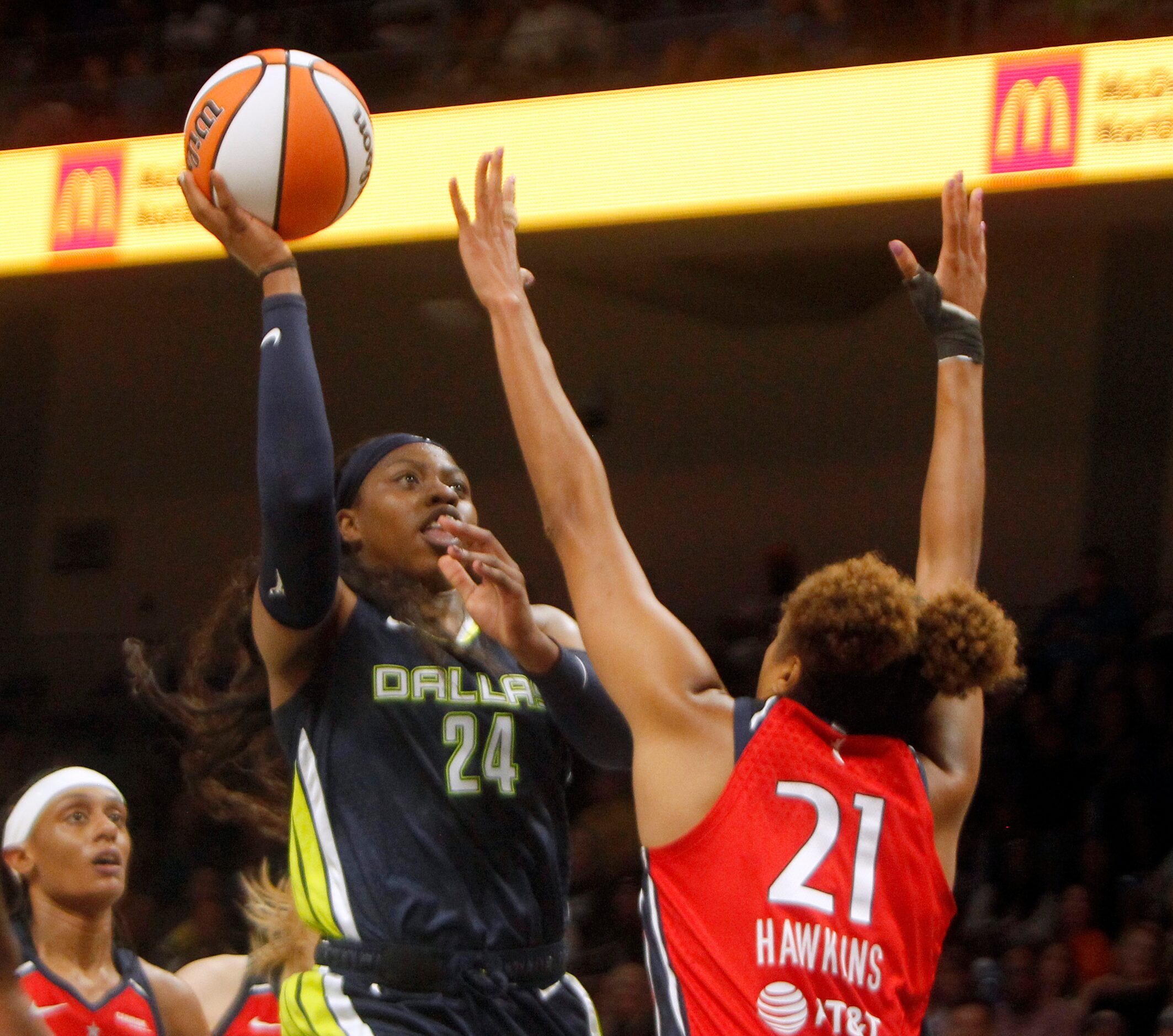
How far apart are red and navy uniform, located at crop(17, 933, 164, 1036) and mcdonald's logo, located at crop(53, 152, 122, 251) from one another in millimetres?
4257

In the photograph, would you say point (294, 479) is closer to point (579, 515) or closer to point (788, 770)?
point (579, 515)

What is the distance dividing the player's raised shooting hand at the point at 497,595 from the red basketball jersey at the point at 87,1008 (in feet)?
7.55

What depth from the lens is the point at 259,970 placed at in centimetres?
448

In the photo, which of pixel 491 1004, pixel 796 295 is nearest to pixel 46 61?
pixel 796 295

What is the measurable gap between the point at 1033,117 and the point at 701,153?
1.35m

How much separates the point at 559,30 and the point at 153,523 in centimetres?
457

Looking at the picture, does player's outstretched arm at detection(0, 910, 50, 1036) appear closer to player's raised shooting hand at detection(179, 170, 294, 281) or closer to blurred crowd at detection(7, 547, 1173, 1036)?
player's raised shooting hand at detection(179, 170, 294, 281)

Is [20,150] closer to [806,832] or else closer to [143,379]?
[143,379]

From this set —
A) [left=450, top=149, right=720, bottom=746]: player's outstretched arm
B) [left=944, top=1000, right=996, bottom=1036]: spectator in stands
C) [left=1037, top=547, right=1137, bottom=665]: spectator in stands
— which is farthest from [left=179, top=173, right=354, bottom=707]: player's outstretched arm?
[left=1037, top=547, right=1137, bottom=665]: spectator in stands

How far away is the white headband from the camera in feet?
15.6

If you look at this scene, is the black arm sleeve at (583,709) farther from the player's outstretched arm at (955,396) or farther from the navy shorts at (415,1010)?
the player's outstretched arm at (955,396)

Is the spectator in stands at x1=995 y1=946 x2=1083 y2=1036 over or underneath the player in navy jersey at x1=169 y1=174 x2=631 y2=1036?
underneath

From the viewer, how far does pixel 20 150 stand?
27.2ft

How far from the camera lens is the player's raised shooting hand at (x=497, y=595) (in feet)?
9.23
